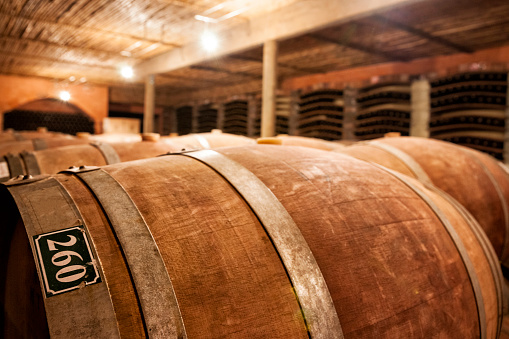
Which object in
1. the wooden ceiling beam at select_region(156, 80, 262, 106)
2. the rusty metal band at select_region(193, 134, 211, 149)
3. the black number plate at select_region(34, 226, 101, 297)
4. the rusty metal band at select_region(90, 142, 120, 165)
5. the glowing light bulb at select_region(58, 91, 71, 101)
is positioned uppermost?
the wooden ceiling beam at select_region(156, 80, 262, 106)

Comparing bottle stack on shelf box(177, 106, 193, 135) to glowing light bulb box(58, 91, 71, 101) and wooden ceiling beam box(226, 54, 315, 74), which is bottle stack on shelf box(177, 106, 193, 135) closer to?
glowing light bulb box(58, 91, 71, 101)

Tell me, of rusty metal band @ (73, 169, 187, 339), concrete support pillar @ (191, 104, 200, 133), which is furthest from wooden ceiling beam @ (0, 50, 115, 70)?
rusty metal band @ (73, 169, 187, 339)

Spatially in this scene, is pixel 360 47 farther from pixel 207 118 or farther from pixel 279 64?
pixel 207 118

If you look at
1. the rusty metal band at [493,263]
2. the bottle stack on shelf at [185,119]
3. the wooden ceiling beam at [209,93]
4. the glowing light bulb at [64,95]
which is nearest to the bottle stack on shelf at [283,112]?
the wooden ceiling beam at [209,93]

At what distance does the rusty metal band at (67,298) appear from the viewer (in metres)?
0.80

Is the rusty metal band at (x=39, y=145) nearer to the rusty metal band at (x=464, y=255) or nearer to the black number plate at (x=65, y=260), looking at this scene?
the black number plate at (x=65, y=260)

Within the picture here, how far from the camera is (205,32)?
31.4 ft

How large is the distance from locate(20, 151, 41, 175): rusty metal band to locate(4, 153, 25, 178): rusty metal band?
0.04 m

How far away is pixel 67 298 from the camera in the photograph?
830mm

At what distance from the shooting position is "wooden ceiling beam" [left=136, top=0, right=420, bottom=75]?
6270 millimetres

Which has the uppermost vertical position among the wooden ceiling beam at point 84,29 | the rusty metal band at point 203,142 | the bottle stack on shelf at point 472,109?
the wooden ceiling beam at point 84,29

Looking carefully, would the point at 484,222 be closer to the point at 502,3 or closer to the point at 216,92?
the point at 502,3

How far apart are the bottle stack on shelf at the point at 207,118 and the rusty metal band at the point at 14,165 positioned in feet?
38.9

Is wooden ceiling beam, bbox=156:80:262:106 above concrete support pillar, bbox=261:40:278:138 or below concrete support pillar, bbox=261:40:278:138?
above
